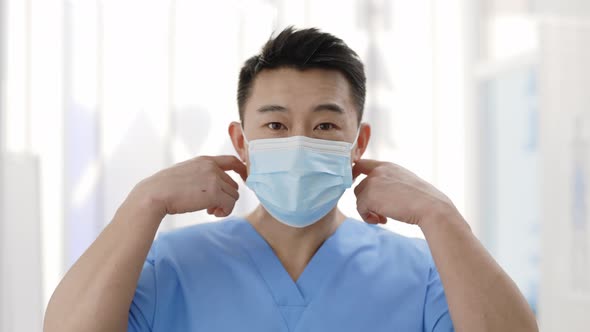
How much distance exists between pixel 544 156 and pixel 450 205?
922mm

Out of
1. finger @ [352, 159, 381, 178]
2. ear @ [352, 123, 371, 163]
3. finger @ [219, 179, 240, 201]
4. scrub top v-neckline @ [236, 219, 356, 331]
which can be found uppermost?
ear @ [352, 123, 371, 163]

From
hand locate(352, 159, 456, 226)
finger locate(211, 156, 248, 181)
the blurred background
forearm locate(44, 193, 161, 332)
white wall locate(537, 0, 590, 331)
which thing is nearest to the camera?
forearm locate(44, 193, 161, 332)

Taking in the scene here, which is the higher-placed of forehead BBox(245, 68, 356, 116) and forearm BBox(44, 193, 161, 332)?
forehead BBox(245, 68, 356, 116)

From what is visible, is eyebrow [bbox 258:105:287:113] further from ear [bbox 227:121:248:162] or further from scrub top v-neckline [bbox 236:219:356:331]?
scrub top v-neckline [bbox 236:219:356:331]

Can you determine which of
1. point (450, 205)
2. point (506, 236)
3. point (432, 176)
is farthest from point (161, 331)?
point (506, 236)

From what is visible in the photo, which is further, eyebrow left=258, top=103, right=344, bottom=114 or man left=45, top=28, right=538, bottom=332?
eyebrow left=258, top=103, right=344, bottom=114

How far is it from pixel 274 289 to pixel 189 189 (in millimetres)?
302

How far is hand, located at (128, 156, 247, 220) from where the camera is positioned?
1.26 meters

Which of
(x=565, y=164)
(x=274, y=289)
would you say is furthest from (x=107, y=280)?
(x=565, y=164)

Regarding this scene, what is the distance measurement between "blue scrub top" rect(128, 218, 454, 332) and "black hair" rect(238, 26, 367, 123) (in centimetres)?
33

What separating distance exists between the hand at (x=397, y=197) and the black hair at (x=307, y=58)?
0.57 ft

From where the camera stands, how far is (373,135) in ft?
8.22

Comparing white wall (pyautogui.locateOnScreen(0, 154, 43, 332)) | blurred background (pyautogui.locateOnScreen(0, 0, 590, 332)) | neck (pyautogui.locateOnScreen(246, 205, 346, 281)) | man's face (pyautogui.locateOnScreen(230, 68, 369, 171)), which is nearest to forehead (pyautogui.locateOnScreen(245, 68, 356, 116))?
man's face (pyautogui.locateOnScreen(230, 68, 369, 171))

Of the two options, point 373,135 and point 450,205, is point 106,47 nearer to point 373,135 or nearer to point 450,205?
point 373,135
